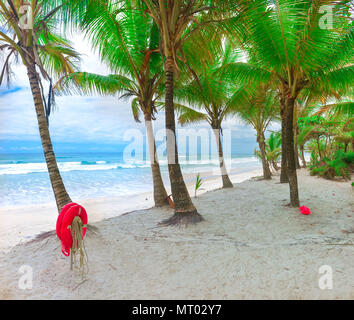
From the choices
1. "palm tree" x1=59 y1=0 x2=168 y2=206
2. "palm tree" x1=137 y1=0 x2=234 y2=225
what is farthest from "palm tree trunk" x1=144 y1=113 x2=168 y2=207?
"palm tree" x1=137 y1=0 x2=234 y2=225

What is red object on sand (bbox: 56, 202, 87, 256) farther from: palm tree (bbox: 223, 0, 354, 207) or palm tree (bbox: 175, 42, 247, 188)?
palm tree (bbox: 175, 42, 247, 188)

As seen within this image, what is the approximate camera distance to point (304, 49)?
15.3 feet

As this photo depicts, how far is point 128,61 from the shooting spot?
6.29 metres

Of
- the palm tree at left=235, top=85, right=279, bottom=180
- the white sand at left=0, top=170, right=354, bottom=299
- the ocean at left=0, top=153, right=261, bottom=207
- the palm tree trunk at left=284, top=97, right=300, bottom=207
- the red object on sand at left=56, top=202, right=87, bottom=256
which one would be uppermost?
the palm tree at left=235, top=85, right=279, bottom=180

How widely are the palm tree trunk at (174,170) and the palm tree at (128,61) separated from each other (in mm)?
1599

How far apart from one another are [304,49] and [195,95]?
4175mm

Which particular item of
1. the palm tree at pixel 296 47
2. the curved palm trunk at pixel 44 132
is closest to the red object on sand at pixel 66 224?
the curved palm trunk at pixel 44 132

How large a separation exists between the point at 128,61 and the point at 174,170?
3608mm

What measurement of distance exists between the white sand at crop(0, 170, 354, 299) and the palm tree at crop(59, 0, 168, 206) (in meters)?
2.76

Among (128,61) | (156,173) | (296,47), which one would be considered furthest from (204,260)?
(128,61)

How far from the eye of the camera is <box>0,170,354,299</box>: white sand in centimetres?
255

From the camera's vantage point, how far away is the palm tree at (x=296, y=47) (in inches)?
168
